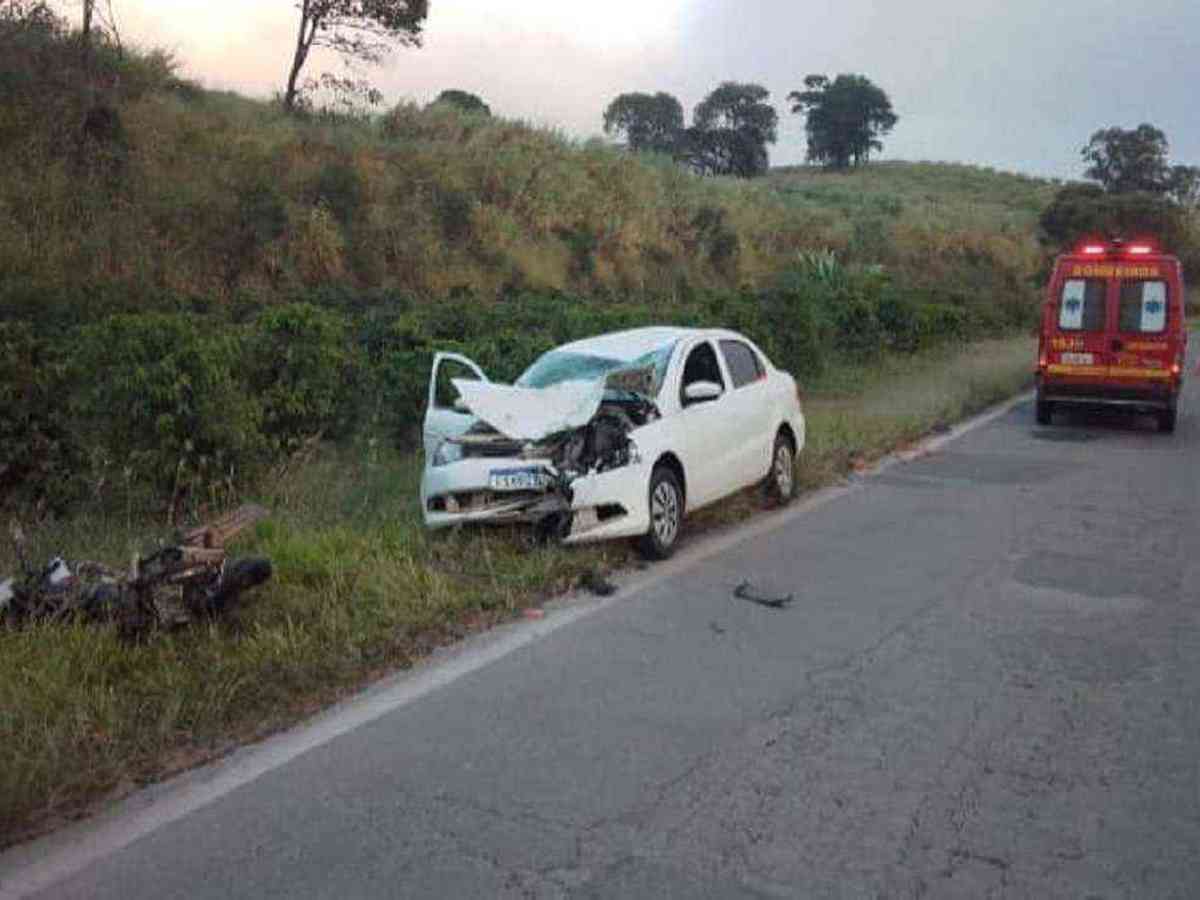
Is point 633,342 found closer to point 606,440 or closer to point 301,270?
point 606,440

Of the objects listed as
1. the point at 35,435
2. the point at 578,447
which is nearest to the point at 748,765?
the point at 578,447

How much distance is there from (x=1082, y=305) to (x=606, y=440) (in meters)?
11.4

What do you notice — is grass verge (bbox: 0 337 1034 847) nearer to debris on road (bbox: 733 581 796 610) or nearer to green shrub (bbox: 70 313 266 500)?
green shrub (bbox: 70 313 266 500)

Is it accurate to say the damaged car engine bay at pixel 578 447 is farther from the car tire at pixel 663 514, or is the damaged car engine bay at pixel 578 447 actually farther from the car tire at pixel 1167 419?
the car tire at pixel 1167 419

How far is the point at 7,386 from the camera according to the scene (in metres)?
9.70

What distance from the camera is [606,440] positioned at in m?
8.78

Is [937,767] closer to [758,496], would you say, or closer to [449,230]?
[758,496]

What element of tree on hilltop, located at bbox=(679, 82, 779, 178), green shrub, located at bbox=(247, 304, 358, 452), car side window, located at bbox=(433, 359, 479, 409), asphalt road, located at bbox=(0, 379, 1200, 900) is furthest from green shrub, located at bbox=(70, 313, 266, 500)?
tree on hilltop, located at bbox=(679, 82, 779, 178)

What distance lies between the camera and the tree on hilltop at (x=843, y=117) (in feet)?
297

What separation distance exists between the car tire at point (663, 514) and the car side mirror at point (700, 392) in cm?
68

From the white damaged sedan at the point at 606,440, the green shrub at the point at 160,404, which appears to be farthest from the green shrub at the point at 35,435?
the white damaged sedan at the point at 606,440

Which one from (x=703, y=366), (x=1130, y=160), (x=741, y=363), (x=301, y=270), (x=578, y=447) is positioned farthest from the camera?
(x=1130, y=160)

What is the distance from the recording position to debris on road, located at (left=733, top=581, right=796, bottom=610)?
25.4 feet

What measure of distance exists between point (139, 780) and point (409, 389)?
25.5 ft
